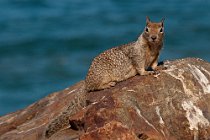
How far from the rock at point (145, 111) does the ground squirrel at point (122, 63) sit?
200 mm

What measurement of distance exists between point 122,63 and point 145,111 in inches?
50.7

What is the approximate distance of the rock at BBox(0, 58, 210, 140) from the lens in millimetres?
12422

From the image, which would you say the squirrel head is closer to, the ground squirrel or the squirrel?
the squirrel

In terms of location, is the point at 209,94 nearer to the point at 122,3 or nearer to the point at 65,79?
the point at 65,79

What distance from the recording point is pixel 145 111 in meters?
12.9

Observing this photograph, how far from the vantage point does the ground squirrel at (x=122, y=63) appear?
13852 millimetres

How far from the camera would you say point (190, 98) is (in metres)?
13.4

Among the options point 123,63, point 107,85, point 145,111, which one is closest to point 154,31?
point 123,63

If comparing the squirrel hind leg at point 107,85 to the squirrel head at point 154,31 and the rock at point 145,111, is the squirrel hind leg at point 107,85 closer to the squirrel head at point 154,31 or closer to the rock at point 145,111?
the rock at point 145,111

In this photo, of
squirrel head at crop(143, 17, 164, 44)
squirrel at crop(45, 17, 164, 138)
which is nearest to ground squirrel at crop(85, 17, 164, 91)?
squirrel at crop(45, 17, 164, 138)

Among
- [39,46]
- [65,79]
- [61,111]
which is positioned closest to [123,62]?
[61,111]

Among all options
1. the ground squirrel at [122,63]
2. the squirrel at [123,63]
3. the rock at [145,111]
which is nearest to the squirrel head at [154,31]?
the squirrel at [123,63]

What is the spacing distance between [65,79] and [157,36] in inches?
712

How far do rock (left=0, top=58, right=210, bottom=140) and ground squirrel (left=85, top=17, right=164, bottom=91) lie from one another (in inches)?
7.9
